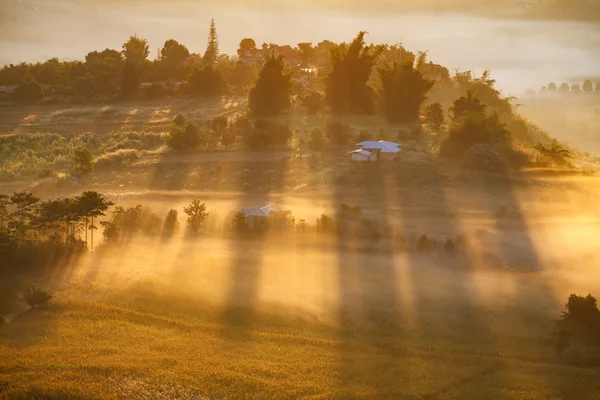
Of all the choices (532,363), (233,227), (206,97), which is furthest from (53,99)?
(532,363)

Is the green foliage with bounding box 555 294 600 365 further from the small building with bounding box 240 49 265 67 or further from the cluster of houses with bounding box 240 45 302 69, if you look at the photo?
the small building with bounding box 240 49 265 67

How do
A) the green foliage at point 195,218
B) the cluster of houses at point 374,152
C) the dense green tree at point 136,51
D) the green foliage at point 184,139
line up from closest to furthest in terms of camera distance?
the green foliage at point 195,218 → the cluster of houses at point 374,152 → the green foliage at point 184,139 → the dense green tree at point 136,51

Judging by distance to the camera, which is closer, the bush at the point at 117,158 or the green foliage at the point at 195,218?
the green foliage at the point at 195,218

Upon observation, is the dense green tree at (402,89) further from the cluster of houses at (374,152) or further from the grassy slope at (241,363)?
the grassy slope at (241,363)

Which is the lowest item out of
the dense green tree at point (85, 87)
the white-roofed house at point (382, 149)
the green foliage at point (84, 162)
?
the green foliage at point (84, 162)

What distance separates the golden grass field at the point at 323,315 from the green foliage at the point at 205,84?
39.8 m

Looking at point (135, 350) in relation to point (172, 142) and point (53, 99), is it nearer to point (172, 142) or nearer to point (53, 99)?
point (172, 142)

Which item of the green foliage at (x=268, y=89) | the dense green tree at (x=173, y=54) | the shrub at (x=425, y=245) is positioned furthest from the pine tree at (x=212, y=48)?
the shrub at (x=425, y=245)

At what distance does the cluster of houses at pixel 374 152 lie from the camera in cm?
4317

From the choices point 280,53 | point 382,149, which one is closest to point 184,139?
point 382,149

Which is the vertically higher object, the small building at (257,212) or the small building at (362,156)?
the small building at (362,156)

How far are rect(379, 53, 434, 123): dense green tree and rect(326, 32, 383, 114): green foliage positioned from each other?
2.13 metres

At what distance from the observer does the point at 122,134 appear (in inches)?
2274

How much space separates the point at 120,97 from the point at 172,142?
A: 2929 cm
